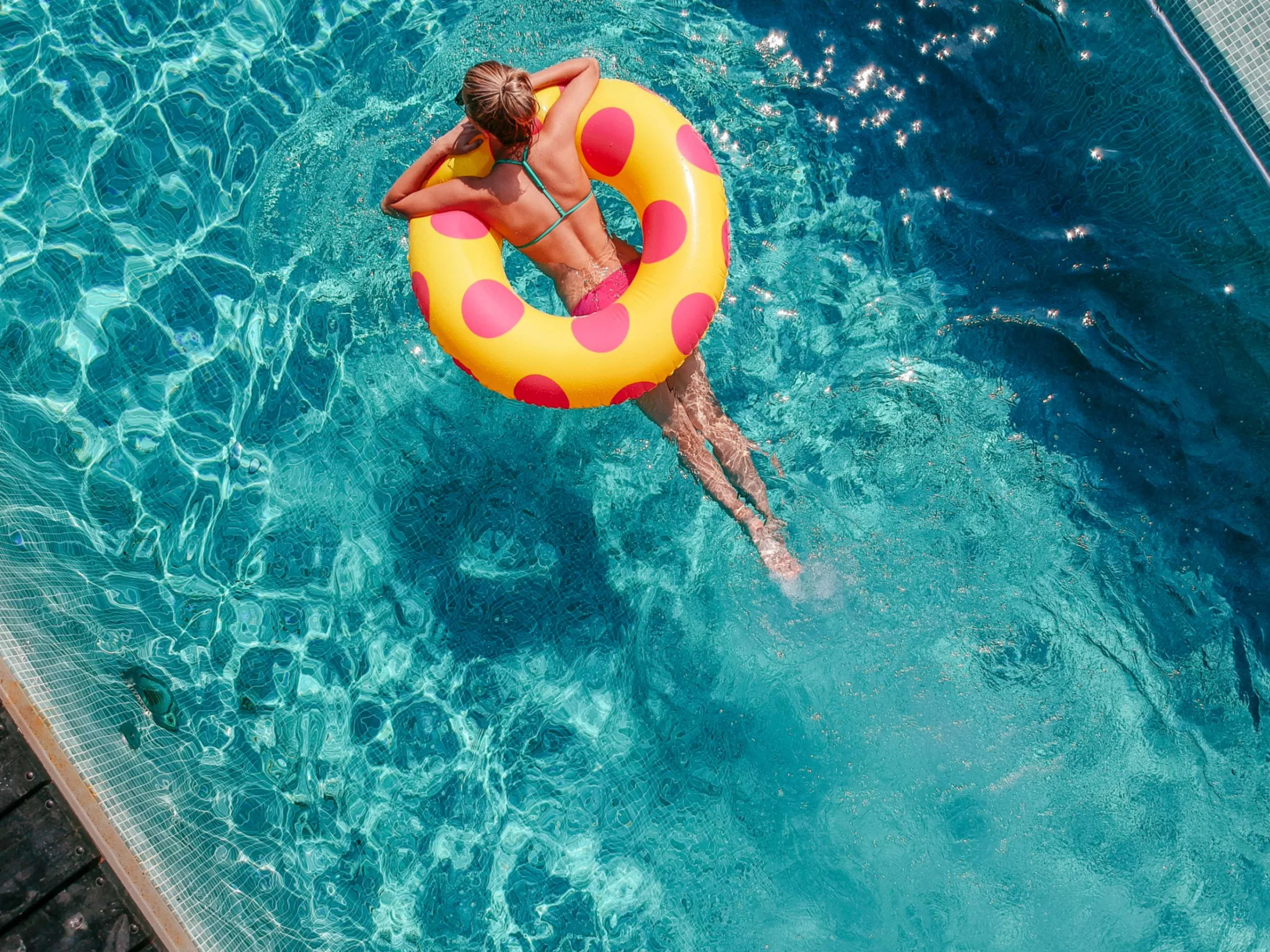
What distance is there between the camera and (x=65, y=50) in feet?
15.1

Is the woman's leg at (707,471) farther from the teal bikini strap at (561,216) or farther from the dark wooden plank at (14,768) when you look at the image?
the dark wooden plank at (14,768)

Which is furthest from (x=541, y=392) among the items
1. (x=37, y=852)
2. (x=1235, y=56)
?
(x=1235, y=56)

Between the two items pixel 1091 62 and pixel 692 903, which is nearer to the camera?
pixel 692 903

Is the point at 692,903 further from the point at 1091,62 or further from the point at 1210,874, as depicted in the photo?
the point at 1091,62

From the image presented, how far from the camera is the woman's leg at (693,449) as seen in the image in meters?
4.09

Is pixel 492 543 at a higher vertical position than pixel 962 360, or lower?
lower

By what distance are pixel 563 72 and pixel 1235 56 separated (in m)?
3.33

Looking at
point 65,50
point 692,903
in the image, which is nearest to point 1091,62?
point 692,903

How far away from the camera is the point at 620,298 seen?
3492 mm

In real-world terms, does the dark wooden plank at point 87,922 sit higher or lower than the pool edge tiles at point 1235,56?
lower

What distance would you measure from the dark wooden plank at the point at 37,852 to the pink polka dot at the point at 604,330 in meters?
3.24

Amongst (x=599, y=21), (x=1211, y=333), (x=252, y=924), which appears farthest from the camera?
(x=599, y=21)

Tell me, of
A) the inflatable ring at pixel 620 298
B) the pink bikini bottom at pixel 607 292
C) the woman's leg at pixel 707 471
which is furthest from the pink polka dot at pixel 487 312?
the woman's leg at pixel 707 471

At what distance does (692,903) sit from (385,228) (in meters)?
3.85
